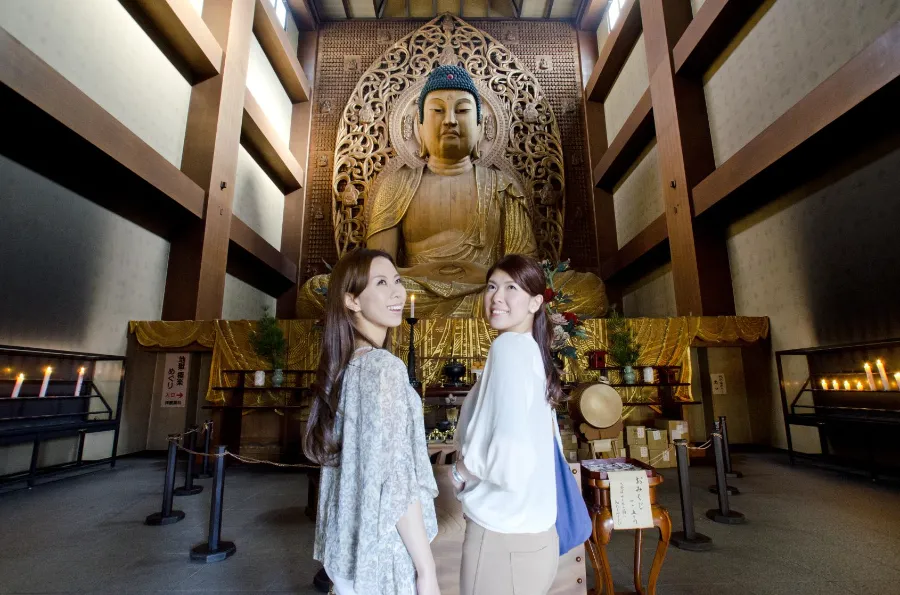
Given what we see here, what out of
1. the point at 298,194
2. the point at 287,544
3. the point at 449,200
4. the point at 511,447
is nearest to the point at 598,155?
the point at 449,200

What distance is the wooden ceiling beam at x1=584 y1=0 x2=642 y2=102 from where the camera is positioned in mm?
6371

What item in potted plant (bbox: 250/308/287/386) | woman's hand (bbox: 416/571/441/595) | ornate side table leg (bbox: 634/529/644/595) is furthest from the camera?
potted plant (bbox: 250/308/287/386)

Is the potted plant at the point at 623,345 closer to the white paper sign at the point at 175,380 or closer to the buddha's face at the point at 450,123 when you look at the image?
the buddha's face at the point at 450,123

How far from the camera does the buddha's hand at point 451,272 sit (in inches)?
220

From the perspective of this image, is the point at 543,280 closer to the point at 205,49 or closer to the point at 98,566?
the point at 98,566

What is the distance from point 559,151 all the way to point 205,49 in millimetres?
5163

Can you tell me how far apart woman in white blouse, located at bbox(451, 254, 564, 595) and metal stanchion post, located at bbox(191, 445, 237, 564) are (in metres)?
1.63

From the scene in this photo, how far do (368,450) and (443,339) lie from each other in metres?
3.67

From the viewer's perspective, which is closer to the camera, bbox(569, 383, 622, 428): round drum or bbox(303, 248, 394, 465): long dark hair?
bbox(303, 248, 394, 465): long dark hair

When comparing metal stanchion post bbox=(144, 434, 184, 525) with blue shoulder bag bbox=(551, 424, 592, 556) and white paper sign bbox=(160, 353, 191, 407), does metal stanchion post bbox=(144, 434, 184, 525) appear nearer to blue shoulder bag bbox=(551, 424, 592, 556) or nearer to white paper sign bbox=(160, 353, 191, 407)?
blue shoulder bag bbox=(551, 424, 592, 556)

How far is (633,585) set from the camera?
1684 mm

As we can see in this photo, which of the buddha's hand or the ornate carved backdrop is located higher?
the ornate carved backdrop

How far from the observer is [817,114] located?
3297 millimetres

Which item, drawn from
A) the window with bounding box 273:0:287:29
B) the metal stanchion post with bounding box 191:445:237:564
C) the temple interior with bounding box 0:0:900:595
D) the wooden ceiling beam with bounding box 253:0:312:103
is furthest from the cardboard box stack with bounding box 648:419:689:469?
the window with bounding box 273:0:287:29
